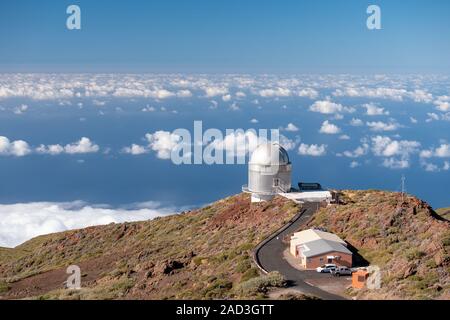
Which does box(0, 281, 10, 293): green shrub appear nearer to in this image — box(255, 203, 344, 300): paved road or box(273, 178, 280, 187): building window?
box(255, 203, 344, 300): paved road

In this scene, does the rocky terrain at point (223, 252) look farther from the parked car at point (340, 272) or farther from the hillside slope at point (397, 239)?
the parked car at point (340, 272)

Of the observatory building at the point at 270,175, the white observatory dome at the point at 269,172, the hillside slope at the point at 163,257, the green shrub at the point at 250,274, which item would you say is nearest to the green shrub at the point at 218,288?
the hillside slope at the point at 163,257

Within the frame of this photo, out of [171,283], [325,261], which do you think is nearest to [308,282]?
[325,261]
